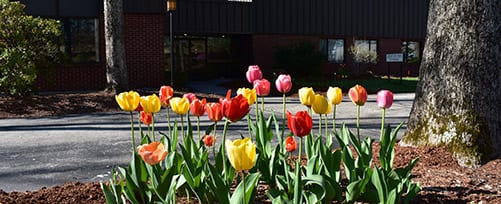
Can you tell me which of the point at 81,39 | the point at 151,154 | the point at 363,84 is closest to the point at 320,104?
the point at 151,154

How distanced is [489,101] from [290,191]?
2819 mm

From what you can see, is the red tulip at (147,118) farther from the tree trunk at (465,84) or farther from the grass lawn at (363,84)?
the grass lawn at (363,84)

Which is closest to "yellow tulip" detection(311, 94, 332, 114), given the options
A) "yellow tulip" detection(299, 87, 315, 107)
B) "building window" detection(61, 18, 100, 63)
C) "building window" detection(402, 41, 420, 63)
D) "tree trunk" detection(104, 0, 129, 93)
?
"yellow tulip" detection(299, 87, 315, 107)

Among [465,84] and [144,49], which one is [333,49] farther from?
[465,84]

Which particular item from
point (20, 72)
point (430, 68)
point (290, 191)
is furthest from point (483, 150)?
point (20, 72)

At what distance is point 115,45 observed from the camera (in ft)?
49.1

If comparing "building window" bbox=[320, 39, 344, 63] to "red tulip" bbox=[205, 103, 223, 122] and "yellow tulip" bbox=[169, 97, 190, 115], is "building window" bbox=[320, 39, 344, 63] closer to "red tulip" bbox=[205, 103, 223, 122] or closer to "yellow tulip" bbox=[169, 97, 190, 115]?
"yellow tulip" bbox=[169, 97, 190, 115]

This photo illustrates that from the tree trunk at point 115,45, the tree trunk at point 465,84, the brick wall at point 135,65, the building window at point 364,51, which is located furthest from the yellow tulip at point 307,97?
the building window at point 364,51

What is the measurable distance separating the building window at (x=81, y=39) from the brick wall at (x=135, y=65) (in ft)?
0.91

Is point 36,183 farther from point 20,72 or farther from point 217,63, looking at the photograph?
point 217,63

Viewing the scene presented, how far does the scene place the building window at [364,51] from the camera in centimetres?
2638

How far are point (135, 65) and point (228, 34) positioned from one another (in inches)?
275

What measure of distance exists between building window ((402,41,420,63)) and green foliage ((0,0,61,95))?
81.5 feet

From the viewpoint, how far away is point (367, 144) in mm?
3373
